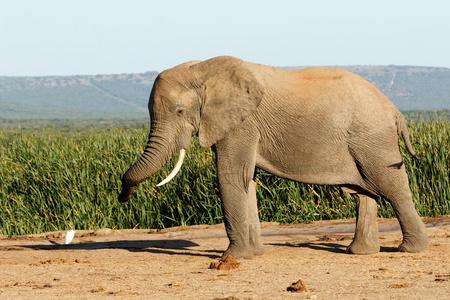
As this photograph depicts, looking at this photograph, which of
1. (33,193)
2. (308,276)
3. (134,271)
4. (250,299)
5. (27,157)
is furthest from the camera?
(27,157)

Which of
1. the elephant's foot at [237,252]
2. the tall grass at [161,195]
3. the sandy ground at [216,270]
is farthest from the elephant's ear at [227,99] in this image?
the tall grass at [161,195]

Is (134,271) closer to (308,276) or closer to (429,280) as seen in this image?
(308,276)

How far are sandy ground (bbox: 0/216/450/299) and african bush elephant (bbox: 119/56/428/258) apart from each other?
690mm

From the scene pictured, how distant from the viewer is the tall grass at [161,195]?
10.5m

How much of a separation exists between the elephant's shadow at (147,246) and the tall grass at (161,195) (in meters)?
1.85

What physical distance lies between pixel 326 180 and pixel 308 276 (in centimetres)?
119

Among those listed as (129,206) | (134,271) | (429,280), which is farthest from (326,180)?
(129,206)

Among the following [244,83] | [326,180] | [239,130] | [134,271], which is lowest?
[134,271]

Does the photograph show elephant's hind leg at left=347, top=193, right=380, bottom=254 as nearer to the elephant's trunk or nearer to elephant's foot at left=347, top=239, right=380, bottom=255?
elephant's foot at left=347, top=239, right=380, bottom=255

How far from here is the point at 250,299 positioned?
512 cm

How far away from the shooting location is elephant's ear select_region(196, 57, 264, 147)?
6.80 meters

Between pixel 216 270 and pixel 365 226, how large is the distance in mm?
1737

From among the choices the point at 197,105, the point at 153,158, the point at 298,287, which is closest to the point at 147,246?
the point at 153,158

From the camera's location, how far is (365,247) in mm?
7301
